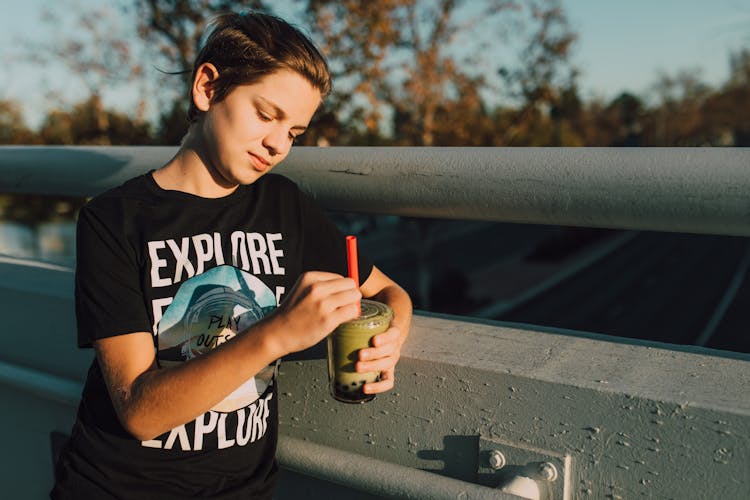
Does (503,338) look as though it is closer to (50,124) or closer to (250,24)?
(250,24)

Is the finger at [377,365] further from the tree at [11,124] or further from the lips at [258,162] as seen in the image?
the tree at [11,124]

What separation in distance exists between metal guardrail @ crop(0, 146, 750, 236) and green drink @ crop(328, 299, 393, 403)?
230 mm

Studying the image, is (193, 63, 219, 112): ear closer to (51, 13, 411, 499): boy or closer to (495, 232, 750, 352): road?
(51, 13, 411, 499): boy

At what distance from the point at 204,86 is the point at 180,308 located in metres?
0.46

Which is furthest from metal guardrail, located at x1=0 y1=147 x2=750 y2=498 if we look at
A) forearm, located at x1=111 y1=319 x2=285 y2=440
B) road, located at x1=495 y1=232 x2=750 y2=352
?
road, located at x1=495 y1=232 x2=750 y2=352

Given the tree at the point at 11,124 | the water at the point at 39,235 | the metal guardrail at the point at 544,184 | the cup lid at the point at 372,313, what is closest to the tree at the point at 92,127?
the tree at the point at 11,124

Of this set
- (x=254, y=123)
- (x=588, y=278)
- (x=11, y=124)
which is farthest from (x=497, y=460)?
(x=588, y=278)

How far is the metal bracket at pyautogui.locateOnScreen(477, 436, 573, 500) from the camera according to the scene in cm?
119

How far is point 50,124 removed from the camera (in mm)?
15031

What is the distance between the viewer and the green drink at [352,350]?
4.06ft

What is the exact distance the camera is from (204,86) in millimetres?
1456

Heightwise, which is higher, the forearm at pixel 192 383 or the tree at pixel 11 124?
the forearm at pixel 192 383

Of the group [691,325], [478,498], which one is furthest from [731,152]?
[691,325]

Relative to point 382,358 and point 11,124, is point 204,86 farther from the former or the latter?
point 11,124
